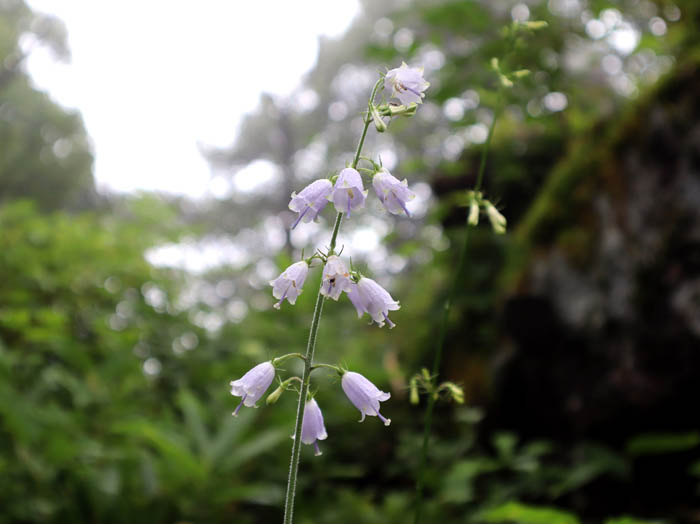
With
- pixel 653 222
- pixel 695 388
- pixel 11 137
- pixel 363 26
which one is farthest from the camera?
pixel 363 26

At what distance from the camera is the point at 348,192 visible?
1.15 metres

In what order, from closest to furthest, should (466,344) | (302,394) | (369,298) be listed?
1. (302,394)
2. (369,298)
3. (466,344)

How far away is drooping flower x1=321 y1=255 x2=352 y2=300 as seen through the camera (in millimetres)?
1044

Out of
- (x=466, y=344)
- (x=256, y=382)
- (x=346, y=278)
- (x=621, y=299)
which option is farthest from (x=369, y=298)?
(x=466, y=344)

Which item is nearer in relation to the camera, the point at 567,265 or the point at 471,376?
the point at 567,265

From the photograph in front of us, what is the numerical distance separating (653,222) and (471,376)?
2.08 meters

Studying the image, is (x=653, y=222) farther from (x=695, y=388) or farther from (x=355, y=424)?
(x=355, y=424)

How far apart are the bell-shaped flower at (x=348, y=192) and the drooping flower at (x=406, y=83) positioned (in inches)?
11.4

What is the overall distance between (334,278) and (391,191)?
0.24 metres

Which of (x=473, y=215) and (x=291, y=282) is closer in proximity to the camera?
(x=291, y=282)

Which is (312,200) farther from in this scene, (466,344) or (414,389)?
(466,344)

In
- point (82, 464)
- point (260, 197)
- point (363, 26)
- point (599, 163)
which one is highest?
point (363, 26)

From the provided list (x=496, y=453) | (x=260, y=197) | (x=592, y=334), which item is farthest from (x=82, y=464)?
(x=260, y=197)

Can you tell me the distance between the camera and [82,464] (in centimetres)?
286
